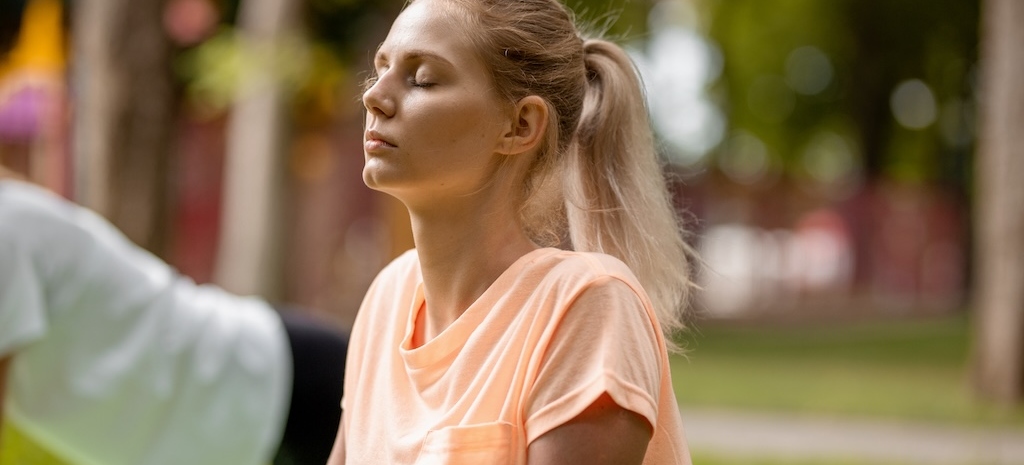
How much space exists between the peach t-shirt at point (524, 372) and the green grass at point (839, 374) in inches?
279

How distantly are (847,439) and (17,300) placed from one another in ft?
18.1

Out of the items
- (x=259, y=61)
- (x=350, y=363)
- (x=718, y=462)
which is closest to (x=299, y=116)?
(x=259, y=61)

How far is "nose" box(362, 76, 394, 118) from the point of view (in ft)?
5.64

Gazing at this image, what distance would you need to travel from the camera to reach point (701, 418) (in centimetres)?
824

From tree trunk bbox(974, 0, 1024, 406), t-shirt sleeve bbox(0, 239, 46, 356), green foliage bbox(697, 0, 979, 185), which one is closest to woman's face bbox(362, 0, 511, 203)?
t-shirt sleeve bbox(0, 239, 46, 356)

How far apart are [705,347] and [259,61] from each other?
6758mm

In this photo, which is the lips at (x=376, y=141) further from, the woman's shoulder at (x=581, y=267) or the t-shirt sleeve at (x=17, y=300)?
the t-shirt sleeve at (x=17, y=300)

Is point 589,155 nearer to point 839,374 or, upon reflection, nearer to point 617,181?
point 617,181

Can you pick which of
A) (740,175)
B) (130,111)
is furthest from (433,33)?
(740,175)

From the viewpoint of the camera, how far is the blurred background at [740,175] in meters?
8.15

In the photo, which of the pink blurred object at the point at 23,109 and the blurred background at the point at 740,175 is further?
the pink blurred object at the point at 23,109

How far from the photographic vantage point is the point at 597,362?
1.56 m

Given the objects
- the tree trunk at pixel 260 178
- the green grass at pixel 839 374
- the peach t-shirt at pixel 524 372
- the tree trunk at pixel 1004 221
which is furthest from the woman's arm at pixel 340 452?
the tree trunk at pixel 260 178

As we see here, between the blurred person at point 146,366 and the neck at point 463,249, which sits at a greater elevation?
the neck at point 463,249
